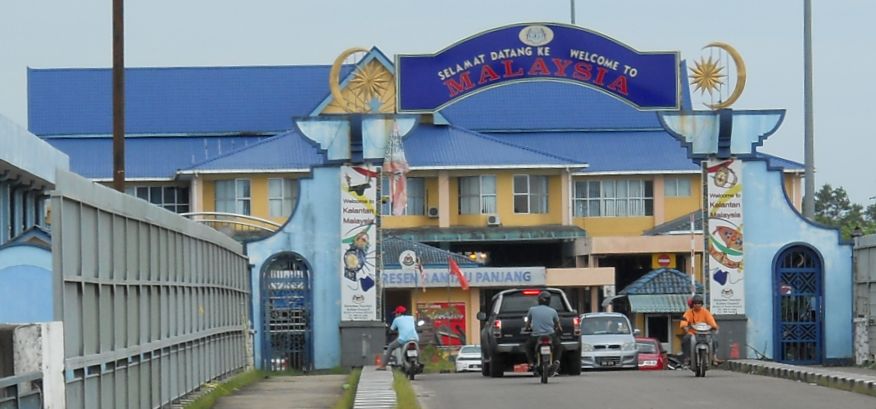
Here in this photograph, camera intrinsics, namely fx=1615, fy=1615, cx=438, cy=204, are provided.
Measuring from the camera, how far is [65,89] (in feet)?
234

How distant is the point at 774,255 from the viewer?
36094 millimetres

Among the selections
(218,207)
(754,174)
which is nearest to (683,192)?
(218,207)

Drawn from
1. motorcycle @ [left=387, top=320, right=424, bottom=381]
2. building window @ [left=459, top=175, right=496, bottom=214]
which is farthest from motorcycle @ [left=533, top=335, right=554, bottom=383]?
building window @ [left=459, top=175, right=496, bottom=214]

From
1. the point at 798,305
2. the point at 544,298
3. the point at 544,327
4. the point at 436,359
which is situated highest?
the point at 544,298

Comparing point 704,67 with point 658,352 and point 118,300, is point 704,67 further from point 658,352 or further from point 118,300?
point 118,300

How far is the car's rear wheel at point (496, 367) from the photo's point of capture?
30948 millimetres

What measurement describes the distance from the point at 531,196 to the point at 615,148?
5.47 meters

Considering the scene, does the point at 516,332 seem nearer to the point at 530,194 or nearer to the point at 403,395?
the point at 403,395

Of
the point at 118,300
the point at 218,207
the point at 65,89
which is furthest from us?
the point at 65,89

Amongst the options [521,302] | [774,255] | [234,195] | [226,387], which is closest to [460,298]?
[234,195]

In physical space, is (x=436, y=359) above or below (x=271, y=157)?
below

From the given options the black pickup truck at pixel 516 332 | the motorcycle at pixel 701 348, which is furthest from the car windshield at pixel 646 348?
the motorcycle at pixel 701 348

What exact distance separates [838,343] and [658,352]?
9268mm

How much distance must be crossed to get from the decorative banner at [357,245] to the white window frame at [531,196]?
31653mm
